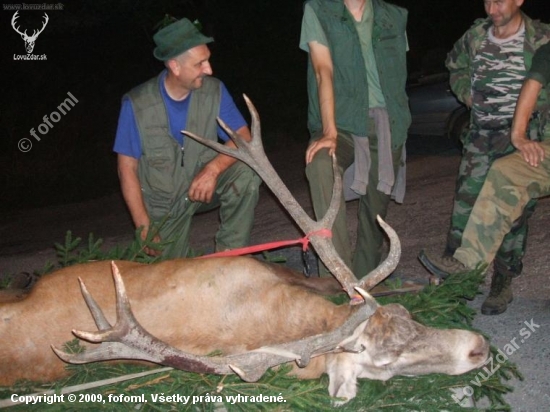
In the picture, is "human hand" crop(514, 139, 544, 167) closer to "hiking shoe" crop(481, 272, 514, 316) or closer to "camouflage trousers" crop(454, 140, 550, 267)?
"camouflage trousers" crop(454, 140, 550, 267)

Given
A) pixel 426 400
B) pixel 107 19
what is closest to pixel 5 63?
pixel 107 19

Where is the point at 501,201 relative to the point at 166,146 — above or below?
below

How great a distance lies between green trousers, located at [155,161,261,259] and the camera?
16.4 feet

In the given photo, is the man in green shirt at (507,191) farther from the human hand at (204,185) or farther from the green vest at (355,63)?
the human hand at (204,185)

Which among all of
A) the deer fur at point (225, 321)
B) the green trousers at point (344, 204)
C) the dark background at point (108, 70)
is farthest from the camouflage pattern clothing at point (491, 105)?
the dark background at point (108, 70)

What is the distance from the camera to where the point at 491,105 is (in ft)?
15.5

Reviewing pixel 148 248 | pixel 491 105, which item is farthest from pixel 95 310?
pixel 491 105

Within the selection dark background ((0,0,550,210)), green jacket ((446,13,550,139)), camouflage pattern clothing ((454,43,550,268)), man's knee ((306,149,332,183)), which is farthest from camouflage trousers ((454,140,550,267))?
dark background ((0,0,550,210))

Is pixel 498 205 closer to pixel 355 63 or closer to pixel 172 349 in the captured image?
pixel 355 63

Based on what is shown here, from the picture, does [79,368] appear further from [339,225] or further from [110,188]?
[110,188]

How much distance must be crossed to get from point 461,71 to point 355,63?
0.84m

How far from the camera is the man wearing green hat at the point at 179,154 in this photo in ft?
15.3

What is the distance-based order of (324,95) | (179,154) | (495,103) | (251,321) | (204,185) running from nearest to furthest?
(251,321), (324,95), (495,103), (204,185), (179,154)

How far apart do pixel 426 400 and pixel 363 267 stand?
1.66m
